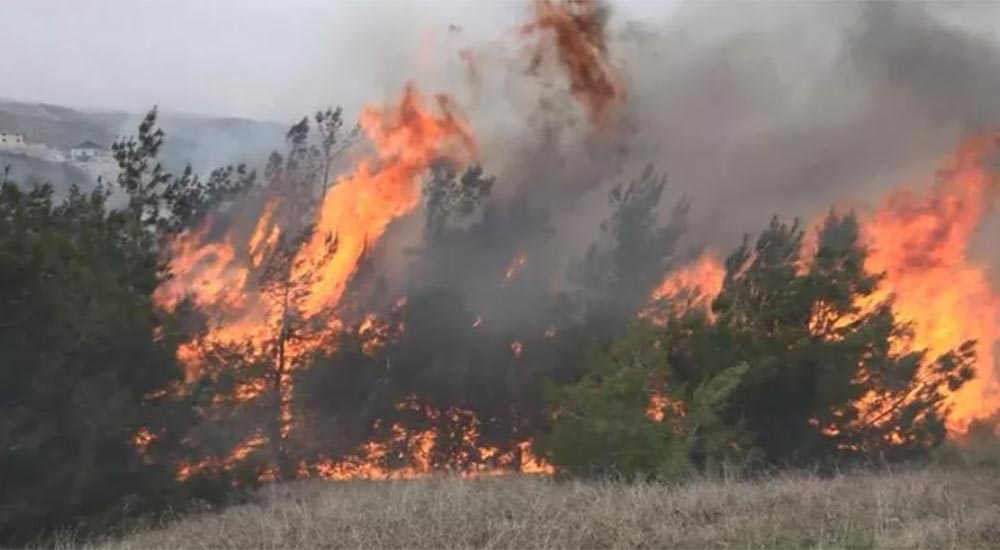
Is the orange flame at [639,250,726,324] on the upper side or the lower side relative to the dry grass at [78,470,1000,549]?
upper

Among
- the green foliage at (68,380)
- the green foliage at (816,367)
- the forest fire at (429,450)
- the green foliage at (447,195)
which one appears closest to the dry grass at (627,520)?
the green foliage at (68,380)

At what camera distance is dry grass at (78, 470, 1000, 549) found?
7.54 m

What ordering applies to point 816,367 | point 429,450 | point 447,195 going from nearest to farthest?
point 816,367 < point 429,450 < point 447,195

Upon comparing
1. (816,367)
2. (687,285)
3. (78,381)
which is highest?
(687,285)

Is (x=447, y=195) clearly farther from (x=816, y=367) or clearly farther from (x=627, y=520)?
(x=627, y=520)

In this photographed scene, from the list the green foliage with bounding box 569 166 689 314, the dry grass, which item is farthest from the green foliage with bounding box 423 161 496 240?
the dry grass

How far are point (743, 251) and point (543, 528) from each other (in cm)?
2013

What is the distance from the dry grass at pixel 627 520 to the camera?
7.54 meters

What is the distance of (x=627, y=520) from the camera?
807cm

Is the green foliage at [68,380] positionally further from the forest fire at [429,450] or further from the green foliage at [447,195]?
the green foliage at [447,195]

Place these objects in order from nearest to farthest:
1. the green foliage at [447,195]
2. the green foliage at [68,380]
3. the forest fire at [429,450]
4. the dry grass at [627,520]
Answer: the dry grass at [627,520]
the green foliage at [68,380]
the forest fire at [429,450]
the green foliage at [447,195]

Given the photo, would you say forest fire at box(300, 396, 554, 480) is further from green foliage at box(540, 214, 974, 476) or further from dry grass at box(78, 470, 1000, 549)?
dry grass at box(78, 470, 1000, 549)

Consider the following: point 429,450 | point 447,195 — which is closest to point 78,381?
point 429,450

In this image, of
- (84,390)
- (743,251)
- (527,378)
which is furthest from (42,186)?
(743,251)
